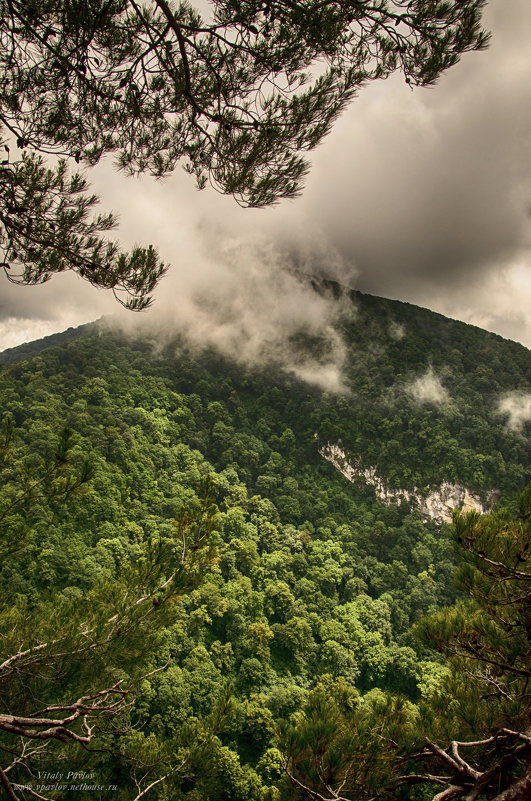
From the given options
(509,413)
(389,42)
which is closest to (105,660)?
(389,42)

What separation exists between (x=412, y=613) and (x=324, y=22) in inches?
1670

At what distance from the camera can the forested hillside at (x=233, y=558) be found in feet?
8.86

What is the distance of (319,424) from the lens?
221 ft

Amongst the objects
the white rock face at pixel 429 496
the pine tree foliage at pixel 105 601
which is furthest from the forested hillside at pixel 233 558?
the white rock face at pixel 429 496

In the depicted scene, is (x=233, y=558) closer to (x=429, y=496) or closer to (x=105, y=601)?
(x=105, y=601)

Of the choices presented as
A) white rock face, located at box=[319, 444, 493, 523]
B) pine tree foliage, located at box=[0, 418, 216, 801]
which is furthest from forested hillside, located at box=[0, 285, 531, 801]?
white rock face, located at box=[319, 444, 493, 523]

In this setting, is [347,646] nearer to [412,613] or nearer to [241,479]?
[412,613]

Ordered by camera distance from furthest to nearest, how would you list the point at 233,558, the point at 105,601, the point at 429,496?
the point at 429,496, the point at 233,558, the point at 105,601

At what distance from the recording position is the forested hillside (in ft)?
8.86

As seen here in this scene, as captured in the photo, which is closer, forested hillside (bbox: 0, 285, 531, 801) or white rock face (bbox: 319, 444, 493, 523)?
forested hillside (bbox: 0, 285, 531, 801)

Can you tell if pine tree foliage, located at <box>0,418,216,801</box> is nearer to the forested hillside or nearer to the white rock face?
the forested hillside

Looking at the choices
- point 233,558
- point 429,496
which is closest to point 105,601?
point 233,558

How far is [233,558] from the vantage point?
110ft

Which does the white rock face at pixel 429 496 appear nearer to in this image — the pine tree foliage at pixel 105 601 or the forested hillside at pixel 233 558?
the forested hillside at pixel 233 558
